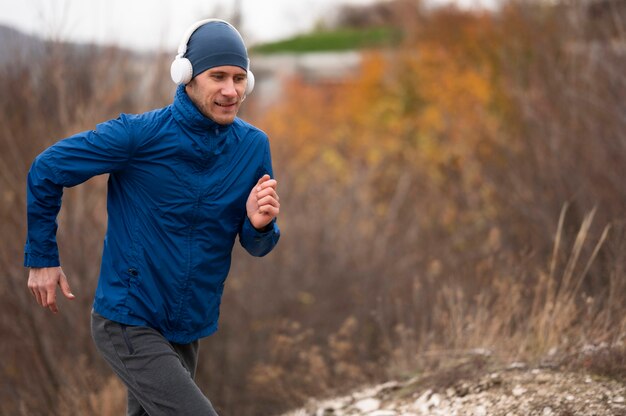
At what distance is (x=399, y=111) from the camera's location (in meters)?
16.4

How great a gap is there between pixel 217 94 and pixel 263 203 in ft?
1.44

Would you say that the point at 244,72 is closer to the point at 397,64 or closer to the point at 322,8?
the point at 397,64

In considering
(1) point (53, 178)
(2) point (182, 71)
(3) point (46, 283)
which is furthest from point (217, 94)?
(3) point (46, 283)

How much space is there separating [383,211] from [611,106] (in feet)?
12.9

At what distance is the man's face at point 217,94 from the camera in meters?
3.22

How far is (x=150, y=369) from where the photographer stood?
310cm

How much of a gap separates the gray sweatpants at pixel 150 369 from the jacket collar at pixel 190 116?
762 millimetres

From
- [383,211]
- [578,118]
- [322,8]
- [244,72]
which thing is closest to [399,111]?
[383,211]

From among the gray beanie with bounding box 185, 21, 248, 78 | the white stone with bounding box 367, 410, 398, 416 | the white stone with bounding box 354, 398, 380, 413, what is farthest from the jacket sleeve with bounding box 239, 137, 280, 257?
the white stone with bounding box 354, 398, 380, 413

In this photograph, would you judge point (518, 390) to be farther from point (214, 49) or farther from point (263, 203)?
point (214, 49)

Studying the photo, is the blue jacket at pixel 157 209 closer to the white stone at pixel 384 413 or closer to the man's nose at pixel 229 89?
the man's nose at pixel 229 89

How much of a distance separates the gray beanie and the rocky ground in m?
1.92

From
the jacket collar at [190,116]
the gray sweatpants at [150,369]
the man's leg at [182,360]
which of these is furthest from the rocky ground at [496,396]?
the jacket collar at [190,116]

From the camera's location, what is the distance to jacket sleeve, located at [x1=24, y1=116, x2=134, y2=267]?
3.10m
